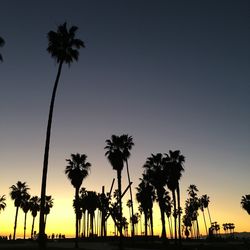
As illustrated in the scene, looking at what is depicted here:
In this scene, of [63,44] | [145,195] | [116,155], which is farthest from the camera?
[145,195]

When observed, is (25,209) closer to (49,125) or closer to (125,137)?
(125,137)

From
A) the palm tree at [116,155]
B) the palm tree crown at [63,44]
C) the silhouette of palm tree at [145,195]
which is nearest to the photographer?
the palm tree crown at [63,44]

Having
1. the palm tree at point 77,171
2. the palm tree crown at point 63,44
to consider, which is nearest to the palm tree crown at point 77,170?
the palm tree at point 77,171

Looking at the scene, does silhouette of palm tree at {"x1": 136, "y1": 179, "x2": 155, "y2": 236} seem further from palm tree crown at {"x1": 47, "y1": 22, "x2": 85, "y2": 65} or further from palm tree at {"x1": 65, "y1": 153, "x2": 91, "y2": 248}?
palm tree crown at {"x1": 47, "y1": 22, "x2": 85, "y2": 65}

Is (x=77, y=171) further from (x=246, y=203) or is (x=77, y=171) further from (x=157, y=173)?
(x=246, y=203)

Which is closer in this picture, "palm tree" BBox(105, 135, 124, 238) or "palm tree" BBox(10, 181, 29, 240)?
"palm tree" BBox(105, 135, 124, 238)

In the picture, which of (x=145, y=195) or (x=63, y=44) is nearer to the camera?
(x=63, y=44)

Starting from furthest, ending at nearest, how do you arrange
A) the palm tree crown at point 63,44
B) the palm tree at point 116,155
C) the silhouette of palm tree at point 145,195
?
the silhouette of palm tree at point 145,195 < the palm tree at point 116,155 < the palm tree crown at point 63,44

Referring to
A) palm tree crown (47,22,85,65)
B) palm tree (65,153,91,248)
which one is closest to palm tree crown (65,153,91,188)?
palm tree (65,153,91,248)

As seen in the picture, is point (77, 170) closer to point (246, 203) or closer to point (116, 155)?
point (116, 155)

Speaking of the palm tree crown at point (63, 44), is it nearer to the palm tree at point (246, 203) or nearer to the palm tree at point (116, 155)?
the palm tree at point (116, 155)

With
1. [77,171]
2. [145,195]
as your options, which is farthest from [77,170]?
[145,195]

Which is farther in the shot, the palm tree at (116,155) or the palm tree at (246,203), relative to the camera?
the palm tree at (246,203)

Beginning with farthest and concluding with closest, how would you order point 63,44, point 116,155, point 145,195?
point 145,195, point 116,155, point 63,44
